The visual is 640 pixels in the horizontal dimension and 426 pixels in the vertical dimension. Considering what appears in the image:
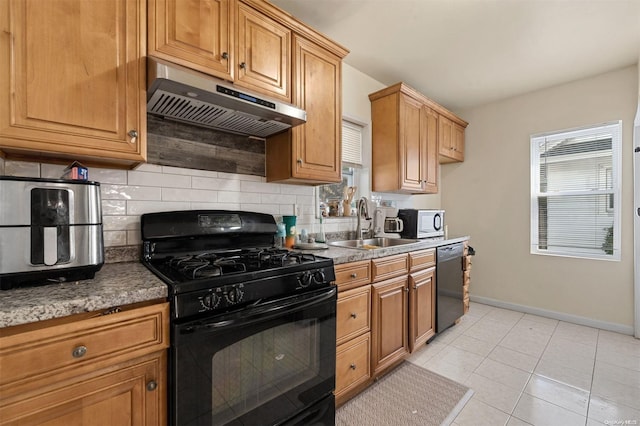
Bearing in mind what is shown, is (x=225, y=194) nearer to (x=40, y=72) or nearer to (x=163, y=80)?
(x=163, y=80)

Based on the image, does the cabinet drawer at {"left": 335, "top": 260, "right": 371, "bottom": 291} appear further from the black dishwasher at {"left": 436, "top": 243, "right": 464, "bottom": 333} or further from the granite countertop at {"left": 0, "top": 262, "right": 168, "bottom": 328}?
the black dishwasher at {"left": 436, "top": 243, "right": 464, "bottom": 333}

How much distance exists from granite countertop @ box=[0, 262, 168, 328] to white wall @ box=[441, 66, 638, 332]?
12.9 ft

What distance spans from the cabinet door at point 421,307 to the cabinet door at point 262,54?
1.70m

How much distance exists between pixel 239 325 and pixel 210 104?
43.1 inches

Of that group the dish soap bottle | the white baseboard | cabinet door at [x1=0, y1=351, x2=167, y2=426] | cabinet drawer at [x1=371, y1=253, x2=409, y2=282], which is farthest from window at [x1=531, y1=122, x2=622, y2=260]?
cabinet door at [x1=0, y1=351, x2=167, y2=426]

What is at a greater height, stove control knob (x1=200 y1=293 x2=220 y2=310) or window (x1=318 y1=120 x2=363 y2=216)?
window (x1=318 y1=120 x2=363 y2=216)

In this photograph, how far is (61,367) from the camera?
82 centimetres

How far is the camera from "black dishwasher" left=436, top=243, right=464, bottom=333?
2.60 meters

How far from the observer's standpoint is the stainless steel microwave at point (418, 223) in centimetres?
276

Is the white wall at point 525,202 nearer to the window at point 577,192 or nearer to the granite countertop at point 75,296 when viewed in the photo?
the window at point 577,192

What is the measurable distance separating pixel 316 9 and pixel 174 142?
136cm

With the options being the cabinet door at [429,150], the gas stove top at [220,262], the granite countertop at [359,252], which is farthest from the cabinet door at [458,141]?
the gas stove top at [220,262]

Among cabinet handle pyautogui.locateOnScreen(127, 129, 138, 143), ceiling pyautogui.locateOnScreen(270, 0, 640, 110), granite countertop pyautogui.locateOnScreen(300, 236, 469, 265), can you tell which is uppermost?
ceiling pyautogui.locateOnScreen(270, 0, 640, 110)

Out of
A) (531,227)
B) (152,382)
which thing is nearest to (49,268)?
(152,382)
